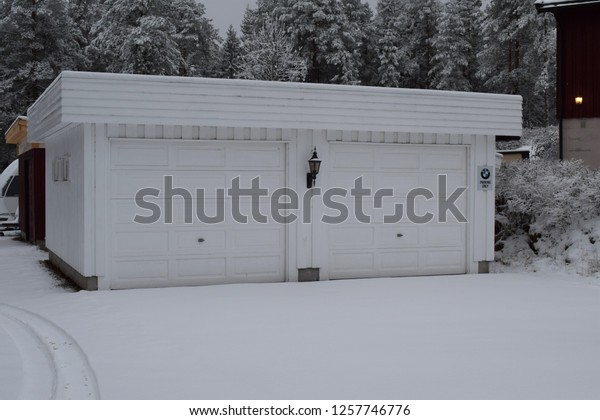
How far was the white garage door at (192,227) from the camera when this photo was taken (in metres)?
10.5

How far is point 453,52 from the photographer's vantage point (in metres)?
39.0

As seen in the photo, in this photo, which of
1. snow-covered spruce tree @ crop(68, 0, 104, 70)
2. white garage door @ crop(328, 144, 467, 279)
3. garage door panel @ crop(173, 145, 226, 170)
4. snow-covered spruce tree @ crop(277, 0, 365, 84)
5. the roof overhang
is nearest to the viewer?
garage door panel @ crop(173, 145, 226, 170)

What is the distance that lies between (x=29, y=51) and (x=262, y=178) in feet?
89.4

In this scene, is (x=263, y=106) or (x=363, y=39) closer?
(x=263, y=106)

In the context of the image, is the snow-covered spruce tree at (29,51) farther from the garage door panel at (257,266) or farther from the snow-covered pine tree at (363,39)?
the garage door panel at (257,266)

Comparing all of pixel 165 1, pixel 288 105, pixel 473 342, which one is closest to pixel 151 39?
pixel 165 1

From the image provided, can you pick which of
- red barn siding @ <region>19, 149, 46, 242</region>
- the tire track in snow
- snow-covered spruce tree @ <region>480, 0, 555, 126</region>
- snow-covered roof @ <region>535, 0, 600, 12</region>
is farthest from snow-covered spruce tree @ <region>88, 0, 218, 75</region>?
the tire track in snow

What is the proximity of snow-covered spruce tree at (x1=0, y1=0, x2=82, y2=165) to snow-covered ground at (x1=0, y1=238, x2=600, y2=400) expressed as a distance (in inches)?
1016

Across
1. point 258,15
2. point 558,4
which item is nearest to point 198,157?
point 558,4

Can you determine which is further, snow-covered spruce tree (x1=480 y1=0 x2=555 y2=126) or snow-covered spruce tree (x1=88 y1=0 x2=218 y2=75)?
snow-covered spruce tree (x1=480 y1=0 x2=555 y2=126)

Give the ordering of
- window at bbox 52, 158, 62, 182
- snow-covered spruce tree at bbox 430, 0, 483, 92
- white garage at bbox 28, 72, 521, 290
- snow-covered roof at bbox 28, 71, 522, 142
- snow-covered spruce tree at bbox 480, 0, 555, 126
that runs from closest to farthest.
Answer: snow-covered roof at bbox 28, 71, 522, 142
white garage at bbox 28, 72, 521, 290
window at bbox 52, 158, 62, 182
snow-covered spruce tree at bbox 480, 0, 555, 126
snow-covered spruce tree at bbox 430, 0, 483, 92

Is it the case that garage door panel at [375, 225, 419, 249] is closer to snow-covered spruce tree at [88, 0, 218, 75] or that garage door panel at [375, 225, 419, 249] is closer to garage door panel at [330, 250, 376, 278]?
garage door panel at [330, 250, 376, 278]

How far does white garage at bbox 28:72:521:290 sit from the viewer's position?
1026 cm

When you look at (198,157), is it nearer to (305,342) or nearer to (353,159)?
(353,159)
